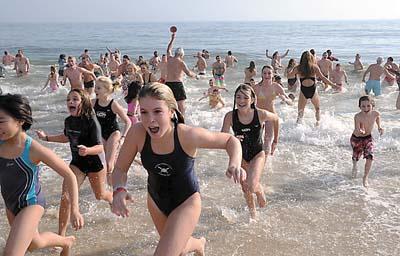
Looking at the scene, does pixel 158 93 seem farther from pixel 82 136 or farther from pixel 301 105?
pixel 301 105

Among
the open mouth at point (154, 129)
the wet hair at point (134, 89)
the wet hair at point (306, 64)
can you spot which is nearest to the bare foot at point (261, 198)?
the open mouth at point (154, 129)

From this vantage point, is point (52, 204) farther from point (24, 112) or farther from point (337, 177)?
point (337, 177)

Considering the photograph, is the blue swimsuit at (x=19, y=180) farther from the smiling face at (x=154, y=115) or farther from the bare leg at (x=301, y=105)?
the bare leg at (x=301, y=105)

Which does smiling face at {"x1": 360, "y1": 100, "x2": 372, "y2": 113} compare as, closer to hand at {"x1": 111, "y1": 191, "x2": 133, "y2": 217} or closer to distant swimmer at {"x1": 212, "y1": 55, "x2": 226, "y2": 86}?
hand at {"x1": 111, "y1": 191, "x2": 133, "y2": 217}

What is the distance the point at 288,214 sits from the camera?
542cm

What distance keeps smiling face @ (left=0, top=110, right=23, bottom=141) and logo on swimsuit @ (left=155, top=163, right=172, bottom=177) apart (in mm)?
1068

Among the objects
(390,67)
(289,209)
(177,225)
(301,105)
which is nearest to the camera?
(177,225)

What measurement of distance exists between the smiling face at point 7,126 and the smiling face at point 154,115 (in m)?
0.98

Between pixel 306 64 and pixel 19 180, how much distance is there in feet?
24.7

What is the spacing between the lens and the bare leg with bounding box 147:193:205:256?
2909 millimetres

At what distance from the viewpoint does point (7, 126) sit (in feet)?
10.3

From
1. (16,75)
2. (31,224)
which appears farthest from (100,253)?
(16,75)

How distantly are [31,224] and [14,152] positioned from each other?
537 millimetres

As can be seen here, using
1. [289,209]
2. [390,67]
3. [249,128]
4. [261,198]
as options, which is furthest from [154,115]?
[390,67]
